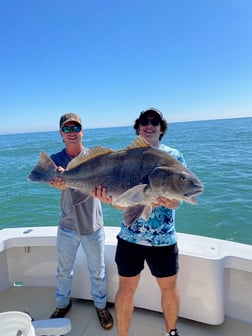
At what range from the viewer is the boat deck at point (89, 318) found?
299 centimetres

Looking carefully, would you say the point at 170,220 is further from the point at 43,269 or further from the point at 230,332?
the point at 43,269

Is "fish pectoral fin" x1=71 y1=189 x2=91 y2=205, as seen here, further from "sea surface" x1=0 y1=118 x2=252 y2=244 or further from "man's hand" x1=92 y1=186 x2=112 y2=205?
"sea surface" x1=0 y1=118 x2=252 y2=244

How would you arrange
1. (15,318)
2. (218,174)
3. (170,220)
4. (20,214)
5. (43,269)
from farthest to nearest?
(218,174)
(20,214)
(43,269)
(170,220)
(15,318)

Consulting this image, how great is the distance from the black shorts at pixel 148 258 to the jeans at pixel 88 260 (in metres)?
0.51

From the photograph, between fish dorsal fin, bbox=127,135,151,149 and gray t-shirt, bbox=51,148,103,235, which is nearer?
fish dorsal fin, bbox=127,135,151,149

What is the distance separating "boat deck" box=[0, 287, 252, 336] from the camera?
2.99 meters

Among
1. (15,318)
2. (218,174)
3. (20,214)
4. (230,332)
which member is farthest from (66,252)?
(218,174)

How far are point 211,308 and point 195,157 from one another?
17.5 m

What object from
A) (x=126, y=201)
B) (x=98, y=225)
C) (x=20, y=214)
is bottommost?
(x=20, y=214)

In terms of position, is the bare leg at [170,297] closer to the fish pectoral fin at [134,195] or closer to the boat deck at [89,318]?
the boat deck at [89,318]

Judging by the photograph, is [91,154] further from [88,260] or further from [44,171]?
[88,260]

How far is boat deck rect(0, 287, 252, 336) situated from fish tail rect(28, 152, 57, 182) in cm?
179

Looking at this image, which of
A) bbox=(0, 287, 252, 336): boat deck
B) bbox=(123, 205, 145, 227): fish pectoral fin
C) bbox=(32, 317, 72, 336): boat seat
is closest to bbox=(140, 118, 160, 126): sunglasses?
bbox=(123, 205, 145, 227): fish pectoral fin

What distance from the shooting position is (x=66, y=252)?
2990 mm
